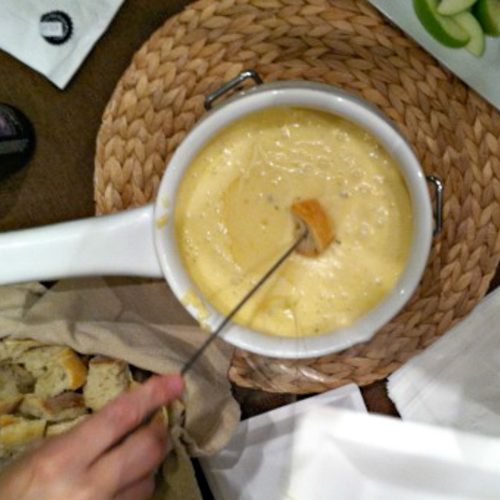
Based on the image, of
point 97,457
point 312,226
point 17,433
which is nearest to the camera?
point 97,457

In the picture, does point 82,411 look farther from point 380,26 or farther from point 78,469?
point 380,26

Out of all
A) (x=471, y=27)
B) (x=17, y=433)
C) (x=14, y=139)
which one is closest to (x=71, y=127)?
(x=14, y=139)

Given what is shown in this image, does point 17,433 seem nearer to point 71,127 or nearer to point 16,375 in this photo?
point 16,375

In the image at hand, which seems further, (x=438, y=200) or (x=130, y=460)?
(x=438, y=200)

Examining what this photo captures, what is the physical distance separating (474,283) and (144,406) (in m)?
0.38

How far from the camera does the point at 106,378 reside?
2.87 feet

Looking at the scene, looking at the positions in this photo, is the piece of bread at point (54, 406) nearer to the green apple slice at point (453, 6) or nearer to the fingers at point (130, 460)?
the fingers at point (130, 460)

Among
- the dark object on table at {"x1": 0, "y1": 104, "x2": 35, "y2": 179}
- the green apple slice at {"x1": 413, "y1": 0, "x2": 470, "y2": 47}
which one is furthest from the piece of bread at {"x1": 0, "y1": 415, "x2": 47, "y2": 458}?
the green apple slice at {"x1": 413, "y1": 0, "x2": 470, "y2": 47}

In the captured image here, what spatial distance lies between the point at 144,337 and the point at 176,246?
14 cm

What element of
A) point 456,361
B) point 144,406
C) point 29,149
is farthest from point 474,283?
point 29,149

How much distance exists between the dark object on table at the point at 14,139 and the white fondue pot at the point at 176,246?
0.20 meters

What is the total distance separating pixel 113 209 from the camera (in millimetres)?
862

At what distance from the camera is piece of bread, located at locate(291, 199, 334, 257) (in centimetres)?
77

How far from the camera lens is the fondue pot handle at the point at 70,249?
2.41 ft
